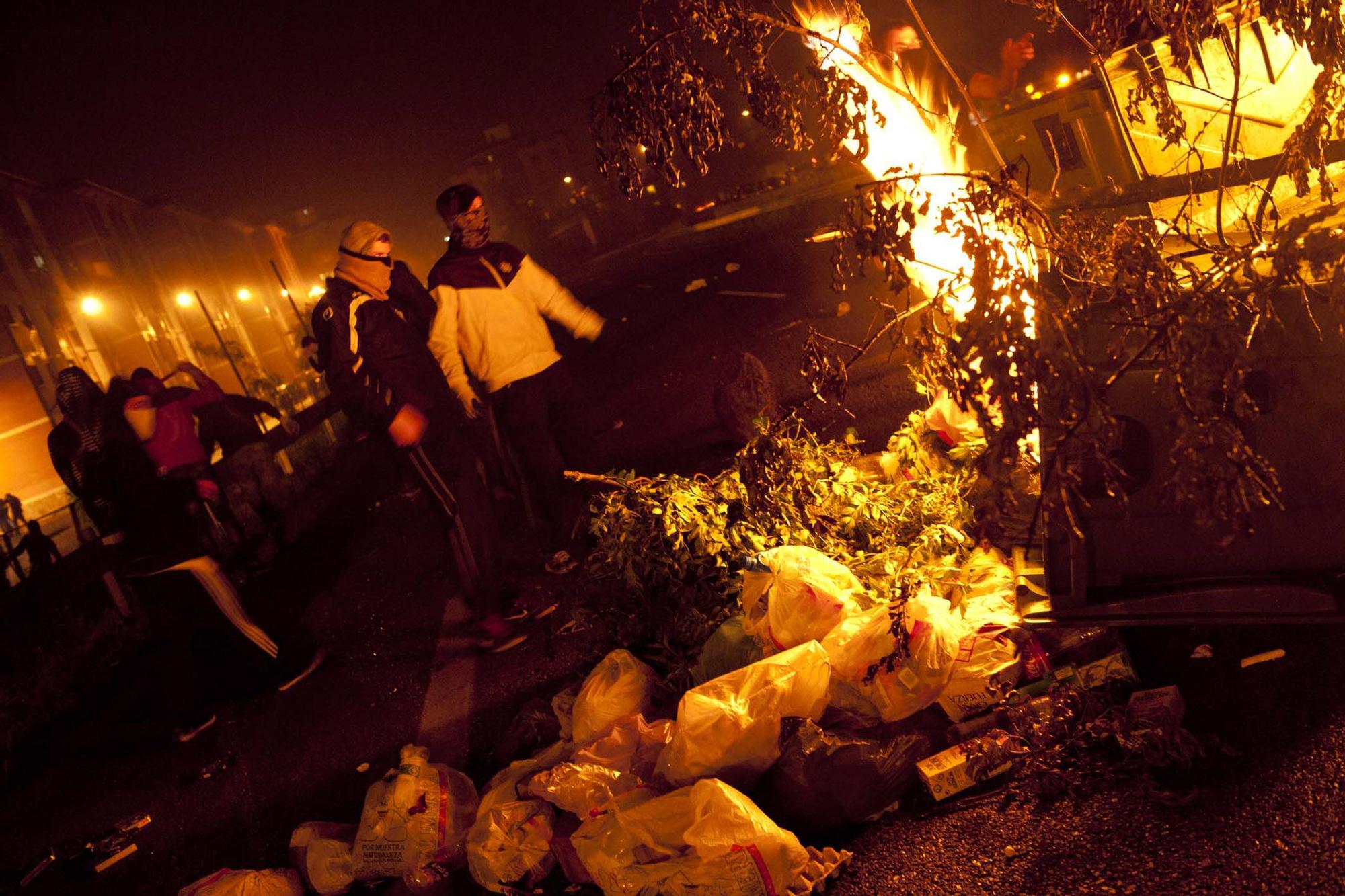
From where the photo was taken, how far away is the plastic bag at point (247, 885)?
3.22m

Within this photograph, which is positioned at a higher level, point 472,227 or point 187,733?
point 472,227

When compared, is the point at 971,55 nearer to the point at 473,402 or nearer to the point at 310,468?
the point at 310,468

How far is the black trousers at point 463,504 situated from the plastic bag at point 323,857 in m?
1.70

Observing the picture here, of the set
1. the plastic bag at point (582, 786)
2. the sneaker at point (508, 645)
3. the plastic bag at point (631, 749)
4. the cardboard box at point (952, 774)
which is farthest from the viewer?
the sneaker at point (508, 645)

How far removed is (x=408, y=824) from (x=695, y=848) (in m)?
1.23

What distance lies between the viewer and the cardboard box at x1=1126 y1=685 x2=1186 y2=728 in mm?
2816

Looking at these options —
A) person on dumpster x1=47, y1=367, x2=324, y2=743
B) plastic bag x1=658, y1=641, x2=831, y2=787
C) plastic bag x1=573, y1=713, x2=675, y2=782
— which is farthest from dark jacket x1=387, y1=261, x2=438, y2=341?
plastic bag x1=658, y1=641, x2=831, y2=787

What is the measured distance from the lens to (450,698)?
4648 mm

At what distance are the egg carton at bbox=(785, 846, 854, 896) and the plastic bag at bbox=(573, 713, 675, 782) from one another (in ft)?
2.12

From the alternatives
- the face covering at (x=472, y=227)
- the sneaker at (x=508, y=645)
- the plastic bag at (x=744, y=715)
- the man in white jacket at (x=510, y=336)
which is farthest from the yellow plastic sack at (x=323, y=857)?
the face covering at (x=472, y=227)

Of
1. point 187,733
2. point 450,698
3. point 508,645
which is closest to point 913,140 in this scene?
point 508,645

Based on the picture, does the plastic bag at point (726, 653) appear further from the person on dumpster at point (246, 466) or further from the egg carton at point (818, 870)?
the person on dumpster at point (246, 466)

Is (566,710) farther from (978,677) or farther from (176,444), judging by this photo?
(176,444)

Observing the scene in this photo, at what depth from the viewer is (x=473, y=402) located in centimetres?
514
